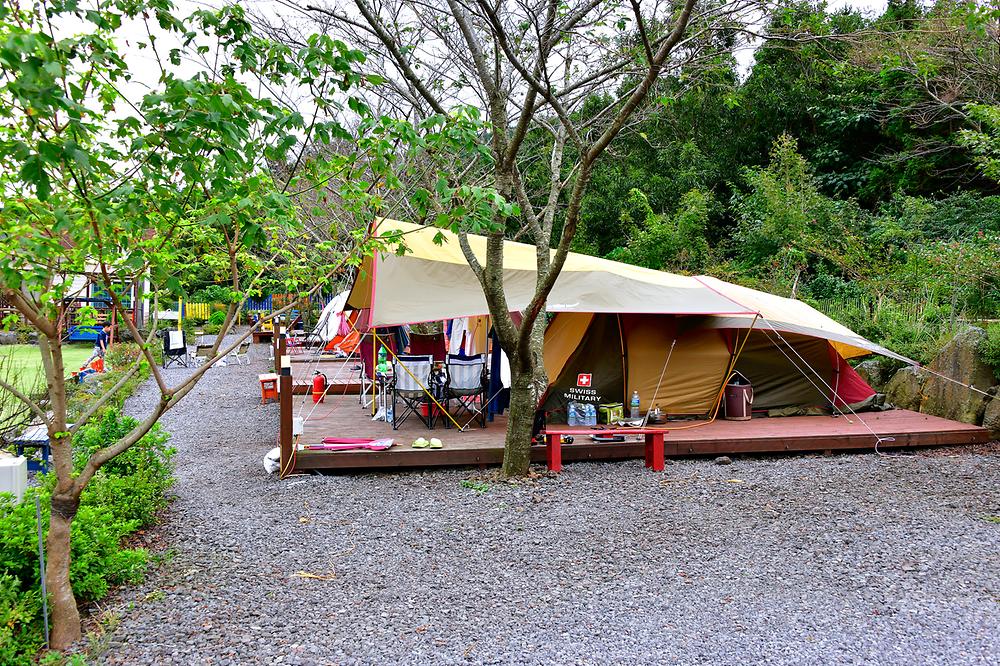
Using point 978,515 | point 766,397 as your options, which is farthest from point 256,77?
point 766,397

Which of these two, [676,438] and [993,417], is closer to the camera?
[676,438]

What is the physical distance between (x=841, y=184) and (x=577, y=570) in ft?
56.1

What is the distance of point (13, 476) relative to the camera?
4625 millimetres

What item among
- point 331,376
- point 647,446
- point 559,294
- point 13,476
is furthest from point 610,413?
point 331,376

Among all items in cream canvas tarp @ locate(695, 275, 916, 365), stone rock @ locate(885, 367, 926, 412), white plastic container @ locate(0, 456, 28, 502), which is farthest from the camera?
stone rock @ locate(885, 367, 926, 412)

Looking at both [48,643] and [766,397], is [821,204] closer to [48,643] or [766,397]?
[766,397]

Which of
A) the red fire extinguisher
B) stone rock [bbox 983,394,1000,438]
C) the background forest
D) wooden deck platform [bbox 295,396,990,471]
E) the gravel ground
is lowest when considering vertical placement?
the gravel ground

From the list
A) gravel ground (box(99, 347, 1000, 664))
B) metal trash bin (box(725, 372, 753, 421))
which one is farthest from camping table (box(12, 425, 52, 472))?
metal trash bin (box(725, 372, 753, 421))

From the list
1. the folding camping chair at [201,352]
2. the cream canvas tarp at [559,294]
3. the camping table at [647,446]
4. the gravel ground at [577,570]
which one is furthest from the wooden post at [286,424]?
the folding camping chair at [201,352]

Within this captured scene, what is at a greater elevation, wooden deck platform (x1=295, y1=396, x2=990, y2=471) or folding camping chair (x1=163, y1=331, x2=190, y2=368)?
folding camping chair (x1=163, y1=331, x2=190, y2=368)

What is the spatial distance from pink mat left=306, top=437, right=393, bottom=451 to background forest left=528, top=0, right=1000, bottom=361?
5.01 meters

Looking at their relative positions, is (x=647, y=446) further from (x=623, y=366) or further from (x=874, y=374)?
(x=874, y=374)

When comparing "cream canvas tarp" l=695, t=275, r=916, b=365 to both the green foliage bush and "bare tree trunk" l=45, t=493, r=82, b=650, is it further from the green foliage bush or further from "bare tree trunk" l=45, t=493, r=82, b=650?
"bare tree trunk" l=45, t=493, r=82, b=650

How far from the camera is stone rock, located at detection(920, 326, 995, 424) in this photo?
8.27 metres
